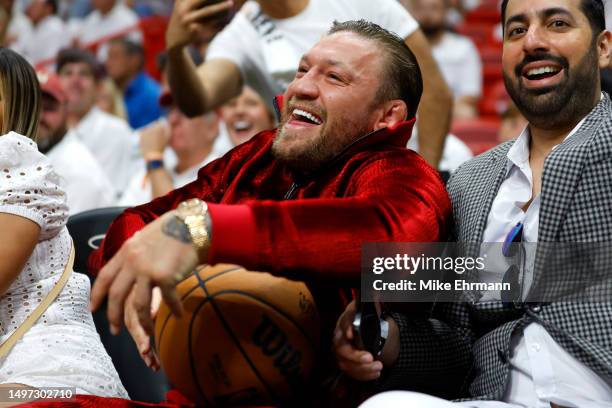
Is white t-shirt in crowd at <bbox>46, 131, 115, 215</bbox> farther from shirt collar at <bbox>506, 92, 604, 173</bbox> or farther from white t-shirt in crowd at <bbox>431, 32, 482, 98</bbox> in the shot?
white t-shirt in crowd at <bbox>431, 32, 482, 98</bbox>

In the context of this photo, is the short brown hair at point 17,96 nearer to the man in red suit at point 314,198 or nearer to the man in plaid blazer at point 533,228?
the man in red suit at point 314,198

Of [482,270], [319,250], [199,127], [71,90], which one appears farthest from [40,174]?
[71,90]

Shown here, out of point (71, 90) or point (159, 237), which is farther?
point (71, 90)

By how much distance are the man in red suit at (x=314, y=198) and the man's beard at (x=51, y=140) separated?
1.81 metres

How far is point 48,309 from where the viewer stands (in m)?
2.19

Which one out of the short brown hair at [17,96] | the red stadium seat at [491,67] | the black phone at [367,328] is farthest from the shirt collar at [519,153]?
the red stadium seat at [491,67]

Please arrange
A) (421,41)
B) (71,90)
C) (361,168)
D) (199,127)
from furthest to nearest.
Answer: (71,90) < (199,127) < (421,41) < (361,168)

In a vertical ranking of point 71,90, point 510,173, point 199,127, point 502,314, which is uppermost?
point 510,173

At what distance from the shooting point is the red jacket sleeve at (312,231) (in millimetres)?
1686

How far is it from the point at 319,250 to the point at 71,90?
16.6 feet

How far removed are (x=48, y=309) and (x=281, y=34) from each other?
1.66 meters

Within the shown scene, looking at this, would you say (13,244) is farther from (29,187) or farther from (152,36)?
(152,36)

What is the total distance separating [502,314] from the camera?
2.07 m

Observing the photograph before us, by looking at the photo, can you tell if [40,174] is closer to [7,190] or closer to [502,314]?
[7,190]
